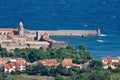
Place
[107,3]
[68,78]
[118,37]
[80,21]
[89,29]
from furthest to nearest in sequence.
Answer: [107,3]
[80,21]
[89,29]
[118,37]
[68,78]

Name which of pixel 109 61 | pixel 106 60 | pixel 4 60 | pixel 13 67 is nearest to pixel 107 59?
pixel 106 60

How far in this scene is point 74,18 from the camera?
115250 millimetres

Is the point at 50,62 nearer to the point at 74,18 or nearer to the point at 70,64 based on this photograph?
the point at 70,64

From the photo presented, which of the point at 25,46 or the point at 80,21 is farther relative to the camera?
the point at 80,21

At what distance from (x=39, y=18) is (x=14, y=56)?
2976 cm

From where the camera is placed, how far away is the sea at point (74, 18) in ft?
305

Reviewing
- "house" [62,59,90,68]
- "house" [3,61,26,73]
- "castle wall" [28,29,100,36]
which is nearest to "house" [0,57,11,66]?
"house" [3,61,26,73]

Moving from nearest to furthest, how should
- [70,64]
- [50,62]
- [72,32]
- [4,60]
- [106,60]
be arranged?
1. [70,64]
2. [50,62]
3. [106,60]
4. [4,60]
5. [72,32]

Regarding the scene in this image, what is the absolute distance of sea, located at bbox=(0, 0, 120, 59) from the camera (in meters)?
93.1

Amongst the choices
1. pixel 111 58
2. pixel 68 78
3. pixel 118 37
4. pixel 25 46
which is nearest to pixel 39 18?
pixel 118 37

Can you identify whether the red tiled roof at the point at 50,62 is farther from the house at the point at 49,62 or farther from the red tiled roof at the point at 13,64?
the red tiled roof at the point at 13,64

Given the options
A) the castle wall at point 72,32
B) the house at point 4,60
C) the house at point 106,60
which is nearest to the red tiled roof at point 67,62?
the house at point 106,60

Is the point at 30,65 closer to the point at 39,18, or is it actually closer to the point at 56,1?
the point at 39,18

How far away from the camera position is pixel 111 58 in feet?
270
